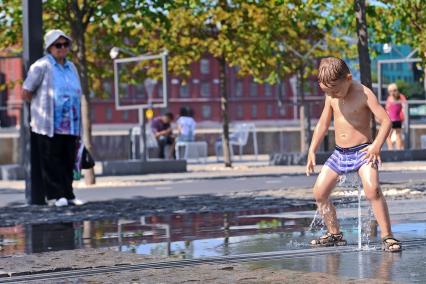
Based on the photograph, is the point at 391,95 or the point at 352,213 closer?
the point at 352,213

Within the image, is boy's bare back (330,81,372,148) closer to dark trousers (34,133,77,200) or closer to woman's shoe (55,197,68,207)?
dark trousers (34,133,77,200)

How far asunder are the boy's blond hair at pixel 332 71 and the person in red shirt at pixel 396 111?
2002cm

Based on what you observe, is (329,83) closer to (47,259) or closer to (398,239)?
(398,239)

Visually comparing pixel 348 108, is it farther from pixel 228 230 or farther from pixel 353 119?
pixel 228 230

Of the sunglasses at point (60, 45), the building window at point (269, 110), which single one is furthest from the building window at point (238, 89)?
the sunglasses at point (60, 45)

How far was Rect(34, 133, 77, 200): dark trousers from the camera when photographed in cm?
1260

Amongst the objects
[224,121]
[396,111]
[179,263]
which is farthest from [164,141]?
[179,263]

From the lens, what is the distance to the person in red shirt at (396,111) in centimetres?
2819

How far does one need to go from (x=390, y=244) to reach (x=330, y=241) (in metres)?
0.63

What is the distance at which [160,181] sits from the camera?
70.1ft

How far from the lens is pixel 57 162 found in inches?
498

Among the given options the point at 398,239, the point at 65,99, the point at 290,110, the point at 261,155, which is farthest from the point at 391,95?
the point at 290,110

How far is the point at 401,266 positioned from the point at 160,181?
15.0 metres

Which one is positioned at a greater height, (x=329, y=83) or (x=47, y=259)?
(x=329, y=83)
